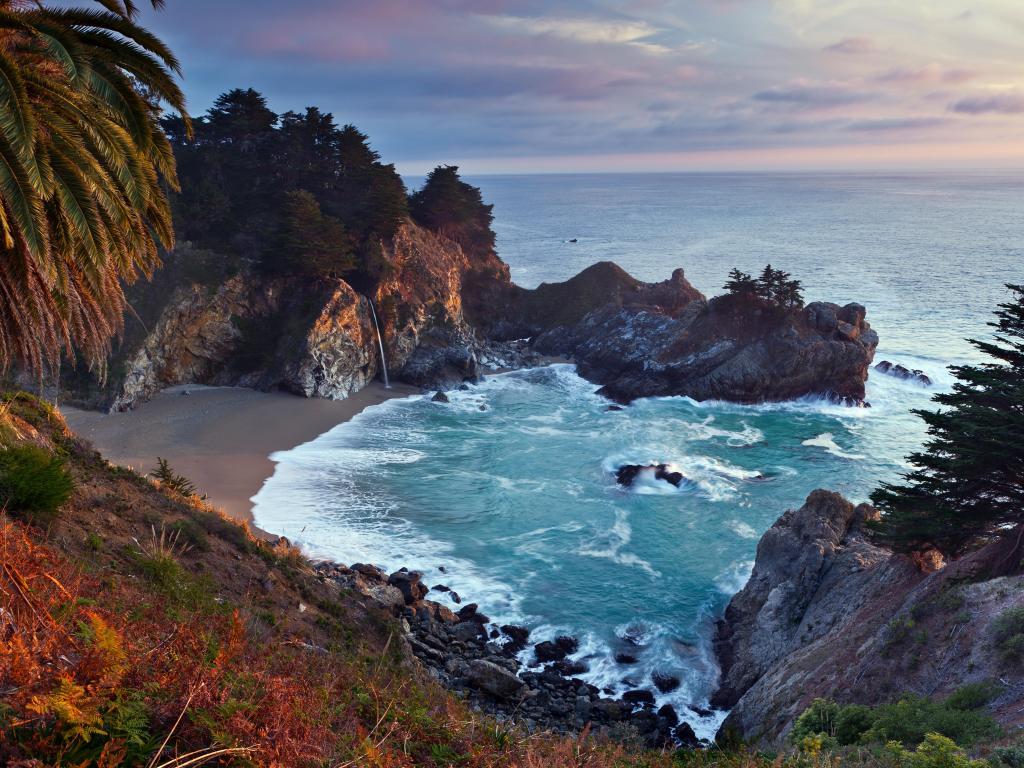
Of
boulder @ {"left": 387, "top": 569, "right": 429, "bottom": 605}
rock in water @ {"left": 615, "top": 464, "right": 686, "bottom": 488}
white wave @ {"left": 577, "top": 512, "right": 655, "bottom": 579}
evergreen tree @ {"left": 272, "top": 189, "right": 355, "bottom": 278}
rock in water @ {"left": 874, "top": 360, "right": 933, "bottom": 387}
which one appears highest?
evergreen tree @ {"left": 272, "top": 189, "right": 355, "bottom": 278}

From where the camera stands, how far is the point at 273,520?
26.7 m

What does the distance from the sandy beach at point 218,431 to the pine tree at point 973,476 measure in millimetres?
23232

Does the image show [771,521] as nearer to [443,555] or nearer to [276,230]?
[443,555]

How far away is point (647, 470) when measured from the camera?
107ft

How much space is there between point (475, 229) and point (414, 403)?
25.5 m

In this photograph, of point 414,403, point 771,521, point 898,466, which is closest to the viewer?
point 771,521

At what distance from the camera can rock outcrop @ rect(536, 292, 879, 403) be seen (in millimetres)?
44250

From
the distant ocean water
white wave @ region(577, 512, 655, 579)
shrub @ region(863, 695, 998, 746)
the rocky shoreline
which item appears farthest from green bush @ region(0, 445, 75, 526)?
white wave @ region(577, 512, 655, 579)

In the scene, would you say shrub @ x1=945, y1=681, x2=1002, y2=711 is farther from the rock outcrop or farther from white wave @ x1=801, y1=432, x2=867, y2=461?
the rock outcrop

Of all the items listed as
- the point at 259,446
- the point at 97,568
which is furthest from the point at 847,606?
the point at 259,446

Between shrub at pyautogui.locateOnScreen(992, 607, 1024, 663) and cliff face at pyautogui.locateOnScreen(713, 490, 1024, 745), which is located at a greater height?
shrub at pyautogui.locateOnScreen(992, 607, 1024, 663)

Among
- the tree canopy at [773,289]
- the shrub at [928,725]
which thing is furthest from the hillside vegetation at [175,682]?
the tree canopy at [773,289]

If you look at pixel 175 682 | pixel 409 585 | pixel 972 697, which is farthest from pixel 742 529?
pixel 175 682

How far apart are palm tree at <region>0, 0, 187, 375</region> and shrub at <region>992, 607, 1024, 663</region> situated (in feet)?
51.4
